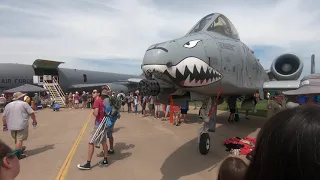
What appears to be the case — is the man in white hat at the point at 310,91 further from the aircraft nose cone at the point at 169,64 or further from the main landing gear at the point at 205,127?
the main landing gear at the point at 205,127

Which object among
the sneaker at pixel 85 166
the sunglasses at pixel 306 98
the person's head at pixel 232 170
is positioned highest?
the sunglasses at pixel 306 98

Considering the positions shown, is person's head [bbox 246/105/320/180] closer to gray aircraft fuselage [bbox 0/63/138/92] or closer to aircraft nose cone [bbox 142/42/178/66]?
aircraft nose cone [bbox 142/42/178/66]

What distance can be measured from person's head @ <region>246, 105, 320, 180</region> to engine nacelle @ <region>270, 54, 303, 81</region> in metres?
10.2

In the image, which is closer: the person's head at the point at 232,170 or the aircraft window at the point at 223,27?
the person's head at the point at 232,170

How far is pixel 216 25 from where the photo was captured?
586 cm

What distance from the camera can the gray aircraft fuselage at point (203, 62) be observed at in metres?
4.02

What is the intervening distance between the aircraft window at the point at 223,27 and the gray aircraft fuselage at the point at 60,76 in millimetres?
22627

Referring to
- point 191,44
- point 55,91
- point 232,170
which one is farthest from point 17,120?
point 55,91

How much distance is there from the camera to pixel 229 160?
59.9 inches

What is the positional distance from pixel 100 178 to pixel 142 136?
383 centimetres

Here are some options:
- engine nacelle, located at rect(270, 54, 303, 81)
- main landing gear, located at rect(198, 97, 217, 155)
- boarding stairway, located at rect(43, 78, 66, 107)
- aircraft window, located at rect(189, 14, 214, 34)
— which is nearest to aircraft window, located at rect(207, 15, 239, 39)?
aircraft window, located at rect(189, 14, 214, 34)

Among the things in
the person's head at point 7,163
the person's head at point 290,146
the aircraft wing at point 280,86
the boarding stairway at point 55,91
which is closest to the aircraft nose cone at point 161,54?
the person's head at point 7,163

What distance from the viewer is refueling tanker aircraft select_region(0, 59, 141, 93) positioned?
22.2m

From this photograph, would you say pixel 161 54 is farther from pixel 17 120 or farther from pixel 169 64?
pixel 17 120
